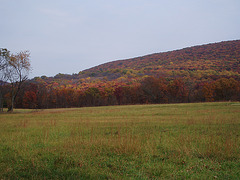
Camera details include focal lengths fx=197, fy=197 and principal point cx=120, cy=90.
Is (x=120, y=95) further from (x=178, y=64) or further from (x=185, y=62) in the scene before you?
(x=185, y=62)

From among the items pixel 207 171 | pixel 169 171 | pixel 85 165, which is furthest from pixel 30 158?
pixel 207 171

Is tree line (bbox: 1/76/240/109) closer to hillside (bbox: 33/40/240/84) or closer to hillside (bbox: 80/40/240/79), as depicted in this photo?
hillside (bbox: 33/40/240/84)

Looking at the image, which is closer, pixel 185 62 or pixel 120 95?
pixel 120 95

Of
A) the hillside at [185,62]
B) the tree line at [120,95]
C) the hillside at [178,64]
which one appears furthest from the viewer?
the hillside at [185,62]

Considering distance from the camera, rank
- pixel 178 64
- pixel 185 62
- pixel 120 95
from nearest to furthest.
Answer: pixel 120 95 < pixel 178 64 < pixel 185 62

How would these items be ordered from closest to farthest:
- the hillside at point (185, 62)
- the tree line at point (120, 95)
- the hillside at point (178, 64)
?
the tree line at point (120, 95) < the hillside at point (178, 64) < the hillside at point (185, 62)

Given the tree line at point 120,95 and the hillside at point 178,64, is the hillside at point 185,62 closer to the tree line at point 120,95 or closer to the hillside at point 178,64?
the hillside at point 178,64

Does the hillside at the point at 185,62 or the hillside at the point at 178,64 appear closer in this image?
the hillside at the point at 178,64

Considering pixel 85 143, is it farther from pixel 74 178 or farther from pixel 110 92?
pixel 110 92

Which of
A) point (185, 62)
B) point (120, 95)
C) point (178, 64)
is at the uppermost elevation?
point (185, 62)

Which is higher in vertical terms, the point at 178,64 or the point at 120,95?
the point at 178,64

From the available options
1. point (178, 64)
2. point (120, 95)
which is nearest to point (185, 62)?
point (178, 64)

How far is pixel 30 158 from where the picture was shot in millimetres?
6527

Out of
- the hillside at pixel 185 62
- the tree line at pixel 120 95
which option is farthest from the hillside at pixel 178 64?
the tree line at pixel 120 95
